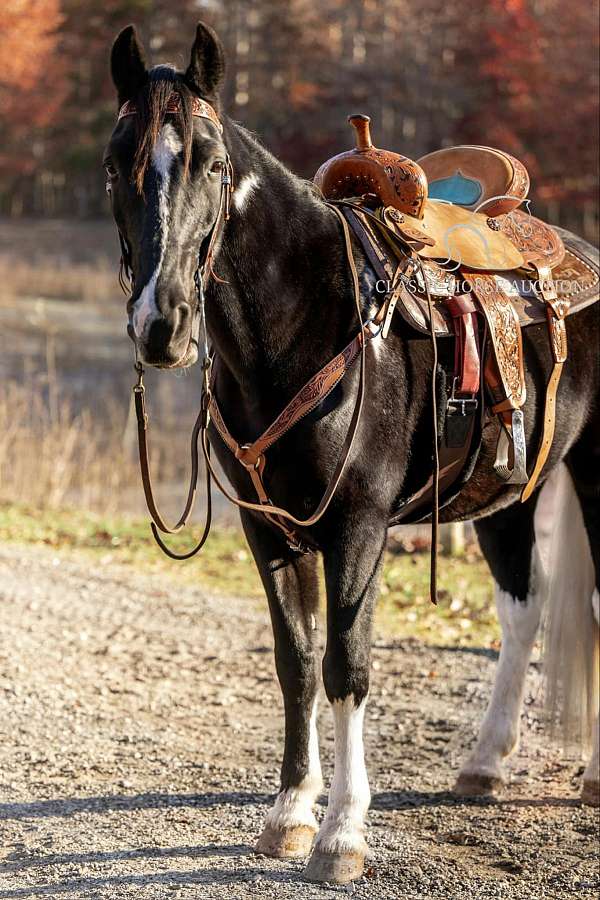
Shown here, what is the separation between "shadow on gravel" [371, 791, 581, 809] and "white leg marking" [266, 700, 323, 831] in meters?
0.56

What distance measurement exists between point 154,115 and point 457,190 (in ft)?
5.78

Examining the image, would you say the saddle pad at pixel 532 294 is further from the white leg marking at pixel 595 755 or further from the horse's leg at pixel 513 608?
the white leg marking at pixel 595 755

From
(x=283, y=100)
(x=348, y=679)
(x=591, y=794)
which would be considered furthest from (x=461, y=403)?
(x=283, y=100)

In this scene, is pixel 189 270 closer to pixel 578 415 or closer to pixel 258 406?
pixel 258 406

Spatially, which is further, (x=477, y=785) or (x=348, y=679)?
(x=477, y=785)

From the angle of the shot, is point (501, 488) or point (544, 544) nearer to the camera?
point (501, 488)

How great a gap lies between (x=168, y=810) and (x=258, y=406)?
5.22 feet

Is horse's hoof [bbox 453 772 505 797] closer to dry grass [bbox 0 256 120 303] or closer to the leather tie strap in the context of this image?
the leather tie strap

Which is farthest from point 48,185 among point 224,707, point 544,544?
point 224,707

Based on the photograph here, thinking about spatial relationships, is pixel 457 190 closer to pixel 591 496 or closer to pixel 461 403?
pixel 461 403

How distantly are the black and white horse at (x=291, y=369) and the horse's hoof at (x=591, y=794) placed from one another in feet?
3.67

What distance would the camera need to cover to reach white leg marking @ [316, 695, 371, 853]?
10.5ft

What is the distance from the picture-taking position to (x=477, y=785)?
13.3 feet

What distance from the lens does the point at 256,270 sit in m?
2.99
